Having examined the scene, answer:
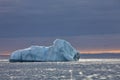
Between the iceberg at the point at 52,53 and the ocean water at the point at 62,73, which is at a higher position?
the iceberg at the point at 52,53

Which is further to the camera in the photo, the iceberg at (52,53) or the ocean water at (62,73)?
the iceberg at (52,53)

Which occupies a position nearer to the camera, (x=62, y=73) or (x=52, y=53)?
(x=62, y=73)

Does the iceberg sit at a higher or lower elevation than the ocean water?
higher

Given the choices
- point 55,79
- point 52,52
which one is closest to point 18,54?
point 52,52

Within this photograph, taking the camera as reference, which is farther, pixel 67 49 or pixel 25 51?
pixel 25 51

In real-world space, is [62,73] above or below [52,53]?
below

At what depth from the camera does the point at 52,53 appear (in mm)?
158625

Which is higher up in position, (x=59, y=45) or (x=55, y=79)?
(x=59, y=45)

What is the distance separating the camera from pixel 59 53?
152875 millimetres

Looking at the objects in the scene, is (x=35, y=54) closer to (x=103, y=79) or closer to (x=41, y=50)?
(x=41, y=50)

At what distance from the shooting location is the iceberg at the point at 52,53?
15188cm

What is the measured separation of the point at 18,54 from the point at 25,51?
281 cm

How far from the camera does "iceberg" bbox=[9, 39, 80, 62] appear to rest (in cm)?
15188

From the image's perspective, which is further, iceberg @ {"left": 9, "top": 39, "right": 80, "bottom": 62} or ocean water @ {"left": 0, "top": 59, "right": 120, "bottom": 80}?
iceberg @ {"left": 9, "top": 39, "right": 80, "bottom": 62}
